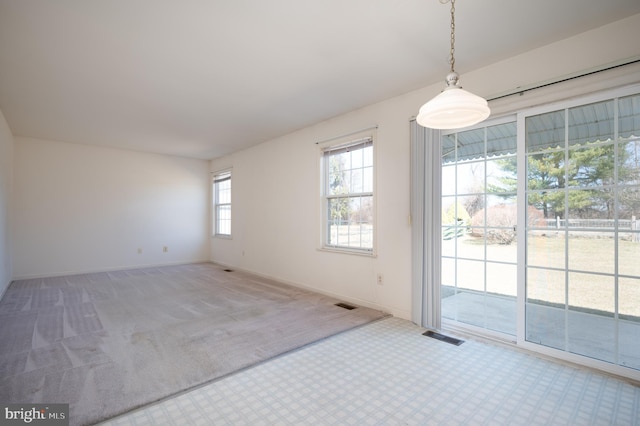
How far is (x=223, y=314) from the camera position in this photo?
3.46m

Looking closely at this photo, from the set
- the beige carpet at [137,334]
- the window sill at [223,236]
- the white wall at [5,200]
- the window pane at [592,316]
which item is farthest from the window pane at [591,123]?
the white wall at [5,200]

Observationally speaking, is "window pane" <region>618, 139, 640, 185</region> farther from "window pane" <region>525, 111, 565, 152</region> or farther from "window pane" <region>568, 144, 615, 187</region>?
"window pane" <region>525, 111, 565, 152</region>

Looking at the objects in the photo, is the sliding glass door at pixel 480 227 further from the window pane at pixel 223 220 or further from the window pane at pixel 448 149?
the window pane at pixel 223 220

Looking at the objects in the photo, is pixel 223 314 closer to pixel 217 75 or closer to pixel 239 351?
pixel 239 351

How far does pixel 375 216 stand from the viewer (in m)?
3.70

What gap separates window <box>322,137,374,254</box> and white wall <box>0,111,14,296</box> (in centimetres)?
457

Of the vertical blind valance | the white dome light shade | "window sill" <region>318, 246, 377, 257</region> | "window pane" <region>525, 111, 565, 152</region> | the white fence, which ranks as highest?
the vertical blind valance

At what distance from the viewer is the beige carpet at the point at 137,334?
6.47 ft

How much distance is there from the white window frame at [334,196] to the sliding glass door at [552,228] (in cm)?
87

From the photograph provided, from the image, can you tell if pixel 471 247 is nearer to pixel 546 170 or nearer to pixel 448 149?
pixel 546 170

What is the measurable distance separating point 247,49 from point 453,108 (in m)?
1.88

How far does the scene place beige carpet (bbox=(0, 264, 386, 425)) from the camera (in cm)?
197

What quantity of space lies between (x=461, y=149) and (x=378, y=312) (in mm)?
2063

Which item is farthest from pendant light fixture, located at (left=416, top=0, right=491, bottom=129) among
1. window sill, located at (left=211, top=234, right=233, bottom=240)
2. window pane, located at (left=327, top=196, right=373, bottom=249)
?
window sill, located at (left=211, top=234, right=233, bottom=240)
